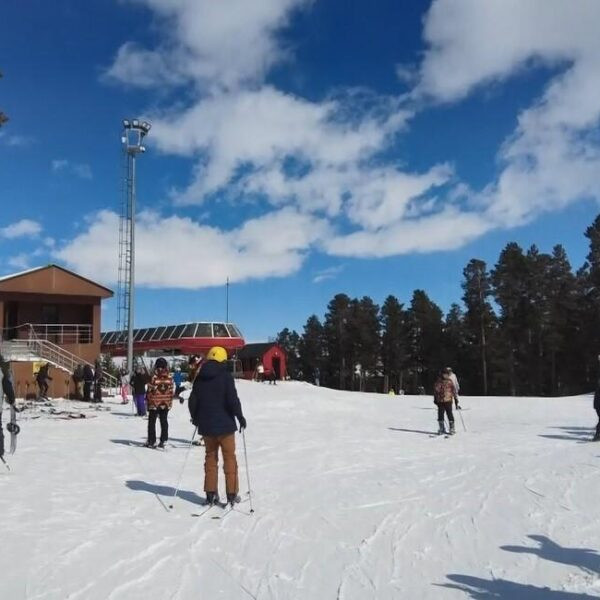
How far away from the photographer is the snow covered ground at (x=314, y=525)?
5453 mm

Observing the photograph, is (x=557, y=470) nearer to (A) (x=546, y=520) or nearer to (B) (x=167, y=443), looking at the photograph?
(A) (x=546, y=520)

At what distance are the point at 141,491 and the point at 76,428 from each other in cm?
999

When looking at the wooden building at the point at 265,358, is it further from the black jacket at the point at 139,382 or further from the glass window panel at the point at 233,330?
the black jacket at the point at 139,382

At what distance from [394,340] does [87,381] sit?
60.8 m

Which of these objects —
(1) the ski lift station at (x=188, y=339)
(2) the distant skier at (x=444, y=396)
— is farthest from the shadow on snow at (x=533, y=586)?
(1) the ski lift station at (x=188, y=339)

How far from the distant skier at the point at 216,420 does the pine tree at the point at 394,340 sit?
77.3 meters

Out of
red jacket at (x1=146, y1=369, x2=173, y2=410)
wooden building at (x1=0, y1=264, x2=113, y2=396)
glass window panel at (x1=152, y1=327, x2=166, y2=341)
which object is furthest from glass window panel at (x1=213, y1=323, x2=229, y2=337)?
red jacket at (x1=146, y1=369, x2=173, y2=410)

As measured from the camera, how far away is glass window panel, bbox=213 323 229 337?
52625 millimetres

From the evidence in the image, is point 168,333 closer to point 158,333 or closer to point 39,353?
point 158,333

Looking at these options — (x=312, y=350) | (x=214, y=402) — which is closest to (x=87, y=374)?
(x=214, y=402)

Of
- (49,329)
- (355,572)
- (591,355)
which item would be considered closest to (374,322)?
(591,355)

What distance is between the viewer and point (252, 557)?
6.18 meters

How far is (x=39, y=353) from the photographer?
30.6m

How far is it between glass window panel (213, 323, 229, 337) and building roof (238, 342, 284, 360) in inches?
349
